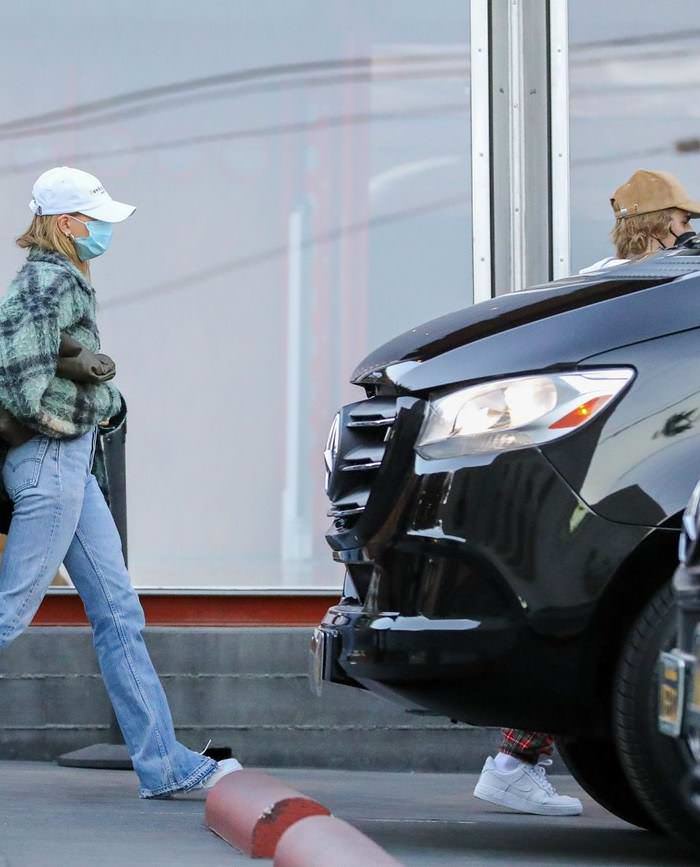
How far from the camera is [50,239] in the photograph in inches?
215

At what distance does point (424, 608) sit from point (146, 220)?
11.8 ft

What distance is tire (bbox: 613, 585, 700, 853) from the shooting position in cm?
387

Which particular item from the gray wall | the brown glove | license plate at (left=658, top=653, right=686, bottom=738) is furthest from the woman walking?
license plate at (left=658, top=653, right=686, bottom=738)

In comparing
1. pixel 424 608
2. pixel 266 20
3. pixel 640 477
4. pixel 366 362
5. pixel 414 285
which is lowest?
pixel 424 608

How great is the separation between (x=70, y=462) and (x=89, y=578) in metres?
0.36

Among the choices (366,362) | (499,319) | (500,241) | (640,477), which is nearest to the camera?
(640,477)

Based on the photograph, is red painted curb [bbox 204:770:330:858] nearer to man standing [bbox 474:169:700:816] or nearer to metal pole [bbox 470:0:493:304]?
man standing [bbox 474:169:700:816]

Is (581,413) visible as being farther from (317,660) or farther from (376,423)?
(317,660)

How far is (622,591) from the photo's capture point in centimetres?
394

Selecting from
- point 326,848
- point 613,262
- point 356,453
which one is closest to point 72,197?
point 356,453

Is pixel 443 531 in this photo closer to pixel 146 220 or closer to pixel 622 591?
pixel 622 591

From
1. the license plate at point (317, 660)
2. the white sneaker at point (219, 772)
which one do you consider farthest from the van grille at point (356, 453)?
the white sneaker at point (219, 772)

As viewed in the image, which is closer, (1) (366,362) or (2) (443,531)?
(2) (443,531)

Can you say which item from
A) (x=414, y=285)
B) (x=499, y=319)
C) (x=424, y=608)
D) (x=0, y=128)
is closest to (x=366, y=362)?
(x=499, y=319)
